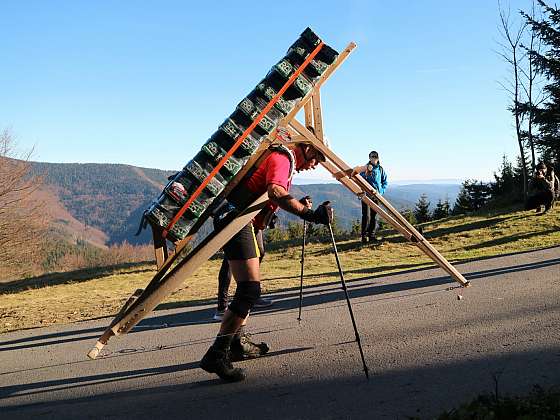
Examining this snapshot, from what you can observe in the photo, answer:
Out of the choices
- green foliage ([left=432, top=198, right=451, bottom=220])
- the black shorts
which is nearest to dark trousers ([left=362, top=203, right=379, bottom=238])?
the black shorts

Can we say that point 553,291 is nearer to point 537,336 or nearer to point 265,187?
point 537,336

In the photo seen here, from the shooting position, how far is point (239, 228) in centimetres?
484

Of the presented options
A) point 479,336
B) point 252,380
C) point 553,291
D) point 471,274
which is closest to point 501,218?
point 471,274

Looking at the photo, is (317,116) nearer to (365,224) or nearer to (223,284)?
(223,284)

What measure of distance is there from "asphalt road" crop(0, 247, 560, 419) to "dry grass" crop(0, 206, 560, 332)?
2223mm

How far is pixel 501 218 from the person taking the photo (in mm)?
19016

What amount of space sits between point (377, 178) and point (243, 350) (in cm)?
897

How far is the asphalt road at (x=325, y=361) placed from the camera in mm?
4039

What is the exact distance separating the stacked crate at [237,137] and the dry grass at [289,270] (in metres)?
5.21

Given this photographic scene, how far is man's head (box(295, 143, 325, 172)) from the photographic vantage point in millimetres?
5598

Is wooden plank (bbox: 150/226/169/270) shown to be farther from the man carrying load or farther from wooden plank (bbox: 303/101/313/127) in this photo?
wooden plank (bbox: 303/101/313/127)

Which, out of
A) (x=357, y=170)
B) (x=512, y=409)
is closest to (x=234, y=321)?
(x=357, y=170)

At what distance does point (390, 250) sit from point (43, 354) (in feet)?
34.9

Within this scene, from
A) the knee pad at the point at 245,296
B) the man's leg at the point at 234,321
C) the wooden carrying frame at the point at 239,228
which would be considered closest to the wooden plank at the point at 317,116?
the wooden carrying frame at the point at 239,228
